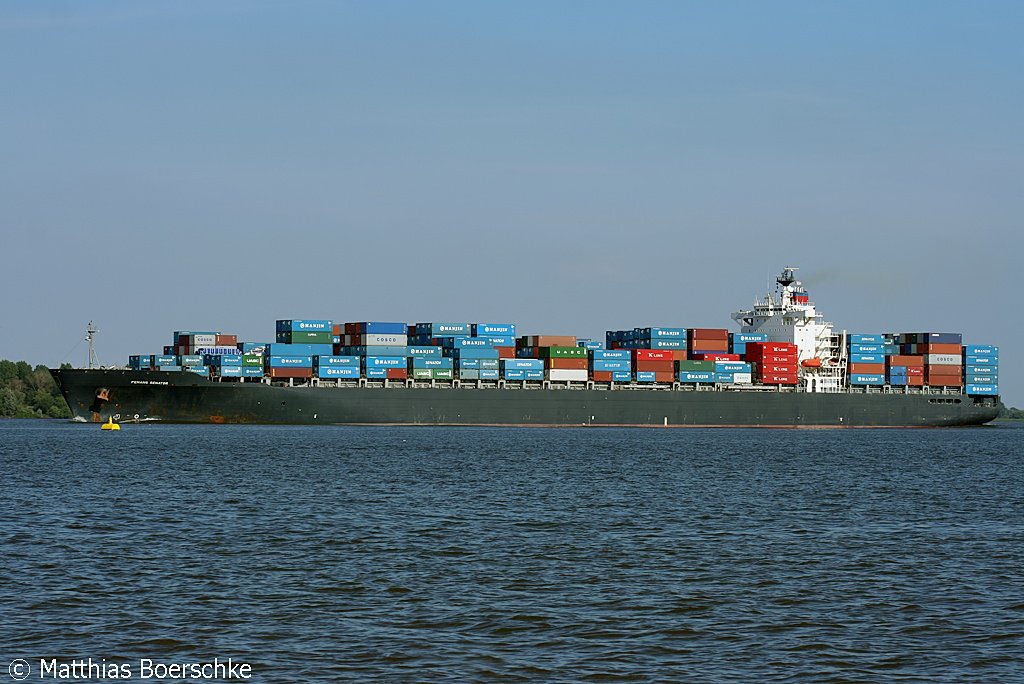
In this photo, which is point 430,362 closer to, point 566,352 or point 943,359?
point 566,352

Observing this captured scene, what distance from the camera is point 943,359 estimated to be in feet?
380

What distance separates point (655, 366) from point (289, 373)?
31.1 m

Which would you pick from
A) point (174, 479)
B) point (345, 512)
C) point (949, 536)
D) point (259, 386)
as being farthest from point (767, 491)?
point (259, 386)

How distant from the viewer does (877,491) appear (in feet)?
142

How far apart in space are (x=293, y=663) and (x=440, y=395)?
82.7 m

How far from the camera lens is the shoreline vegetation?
164m

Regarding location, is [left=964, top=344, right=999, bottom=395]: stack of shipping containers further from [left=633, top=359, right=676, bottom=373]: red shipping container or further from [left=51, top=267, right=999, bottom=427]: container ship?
[left=633, top=359, right=676, bottom=373]: red shipping container

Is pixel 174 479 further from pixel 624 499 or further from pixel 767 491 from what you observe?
pixel 767 491

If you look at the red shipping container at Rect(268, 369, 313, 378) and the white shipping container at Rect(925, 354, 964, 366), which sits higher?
the white shipping container at Rect(925, 354, 964, 366)

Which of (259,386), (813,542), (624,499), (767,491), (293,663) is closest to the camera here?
(293,663)

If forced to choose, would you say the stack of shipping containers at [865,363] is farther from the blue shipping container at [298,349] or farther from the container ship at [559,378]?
the blue shipping container at [298,349]

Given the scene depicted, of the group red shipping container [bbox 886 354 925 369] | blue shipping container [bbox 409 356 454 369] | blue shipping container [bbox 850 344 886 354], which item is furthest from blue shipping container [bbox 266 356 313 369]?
red shipping container [bbox 886 354 925 369]

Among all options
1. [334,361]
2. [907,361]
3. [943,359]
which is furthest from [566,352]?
[943,359]

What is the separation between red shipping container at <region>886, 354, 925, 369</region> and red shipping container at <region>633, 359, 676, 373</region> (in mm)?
21926
